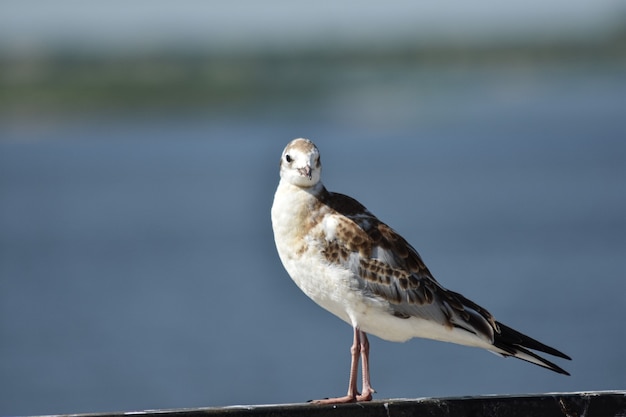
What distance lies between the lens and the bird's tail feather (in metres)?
8.75

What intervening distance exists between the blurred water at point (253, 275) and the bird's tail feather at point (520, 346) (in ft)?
53.8

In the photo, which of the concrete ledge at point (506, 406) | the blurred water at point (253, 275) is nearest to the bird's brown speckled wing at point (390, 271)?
the concrete ledge at point (506, 406)

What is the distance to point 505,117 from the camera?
169 m

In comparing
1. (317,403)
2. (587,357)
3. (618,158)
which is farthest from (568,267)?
(618,158)

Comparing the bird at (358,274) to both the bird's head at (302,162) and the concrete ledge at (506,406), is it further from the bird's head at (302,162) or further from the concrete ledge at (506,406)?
the concrete ledge at (506,406)

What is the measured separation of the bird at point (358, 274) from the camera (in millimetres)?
8953

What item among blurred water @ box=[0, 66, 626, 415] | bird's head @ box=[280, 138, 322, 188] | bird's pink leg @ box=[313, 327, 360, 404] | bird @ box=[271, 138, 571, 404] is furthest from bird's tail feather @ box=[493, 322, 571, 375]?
blurred water @ box=[0, 66, 626, 415]

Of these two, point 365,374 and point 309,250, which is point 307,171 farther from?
A: point 365,374

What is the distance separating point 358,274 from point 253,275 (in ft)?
125

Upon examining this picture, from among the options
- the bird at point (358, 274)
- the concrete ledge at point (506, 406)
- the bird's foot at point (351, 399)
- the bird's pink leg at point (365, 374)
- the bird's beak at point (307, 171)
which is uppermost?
the bird's beak at point (307, 171)

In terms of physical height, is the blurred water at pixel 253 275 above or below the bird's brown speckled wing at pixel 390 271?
above

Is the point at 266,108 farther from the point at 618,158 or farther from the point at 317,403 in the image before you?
the point at 317,403

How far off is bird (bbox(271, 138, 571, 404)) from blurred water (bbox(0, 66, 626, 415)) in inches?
642

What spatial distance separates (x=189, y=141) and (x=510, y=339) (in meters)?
140
